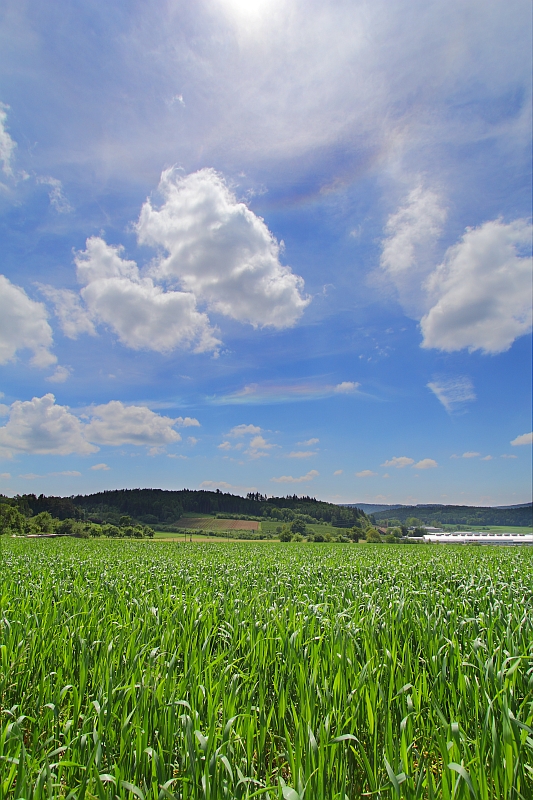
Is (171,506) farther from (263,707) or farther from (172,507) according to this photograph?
(263,707)

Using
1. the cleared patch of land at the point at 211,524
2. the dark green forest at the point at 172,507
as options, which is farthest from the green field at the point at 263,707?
the dark green forest at the point at 172,507

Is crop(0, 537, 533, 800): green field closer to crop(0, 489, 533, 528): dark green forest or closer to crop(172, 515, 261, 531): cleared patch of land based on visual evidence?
crop(172, 515, 261, 531): cleared patch of land

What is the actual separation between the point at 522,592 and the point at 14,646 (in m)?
11.8

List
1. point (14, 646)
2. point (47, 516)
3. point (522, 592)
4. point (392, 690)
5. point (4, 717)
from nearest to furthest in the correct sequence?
point (392, 690) < point (4, 717) < point (14, 646) < point (522, 592) < point (47, 516)

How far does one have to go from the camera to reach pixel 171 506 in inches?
5866

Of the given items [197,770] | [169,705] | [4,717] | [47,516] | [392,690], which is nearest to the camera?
[197,770]

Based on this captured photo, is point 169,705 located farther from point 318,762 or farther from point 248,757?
point 318,762

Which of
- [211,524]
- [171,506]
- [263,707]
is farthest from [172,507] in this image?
[263,707]

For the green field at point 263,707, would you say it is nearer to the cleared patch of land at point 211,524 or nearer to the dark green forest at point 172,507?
the cleared patch of land at point 211,524

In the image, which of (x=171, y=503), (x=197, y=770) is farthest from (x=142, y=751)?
(x=171, y=503)

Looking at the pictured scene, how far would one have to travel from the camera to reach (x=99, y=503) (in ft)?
493

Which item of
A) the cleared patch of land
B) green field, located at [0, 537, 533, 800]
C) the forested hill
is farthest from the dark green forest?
green field, located at [0, 537, 533, 800]

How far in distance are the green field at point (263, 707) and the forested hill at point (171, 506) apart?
438ft

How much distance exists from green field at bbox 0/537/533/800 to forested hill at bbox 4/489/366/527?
134 metres
